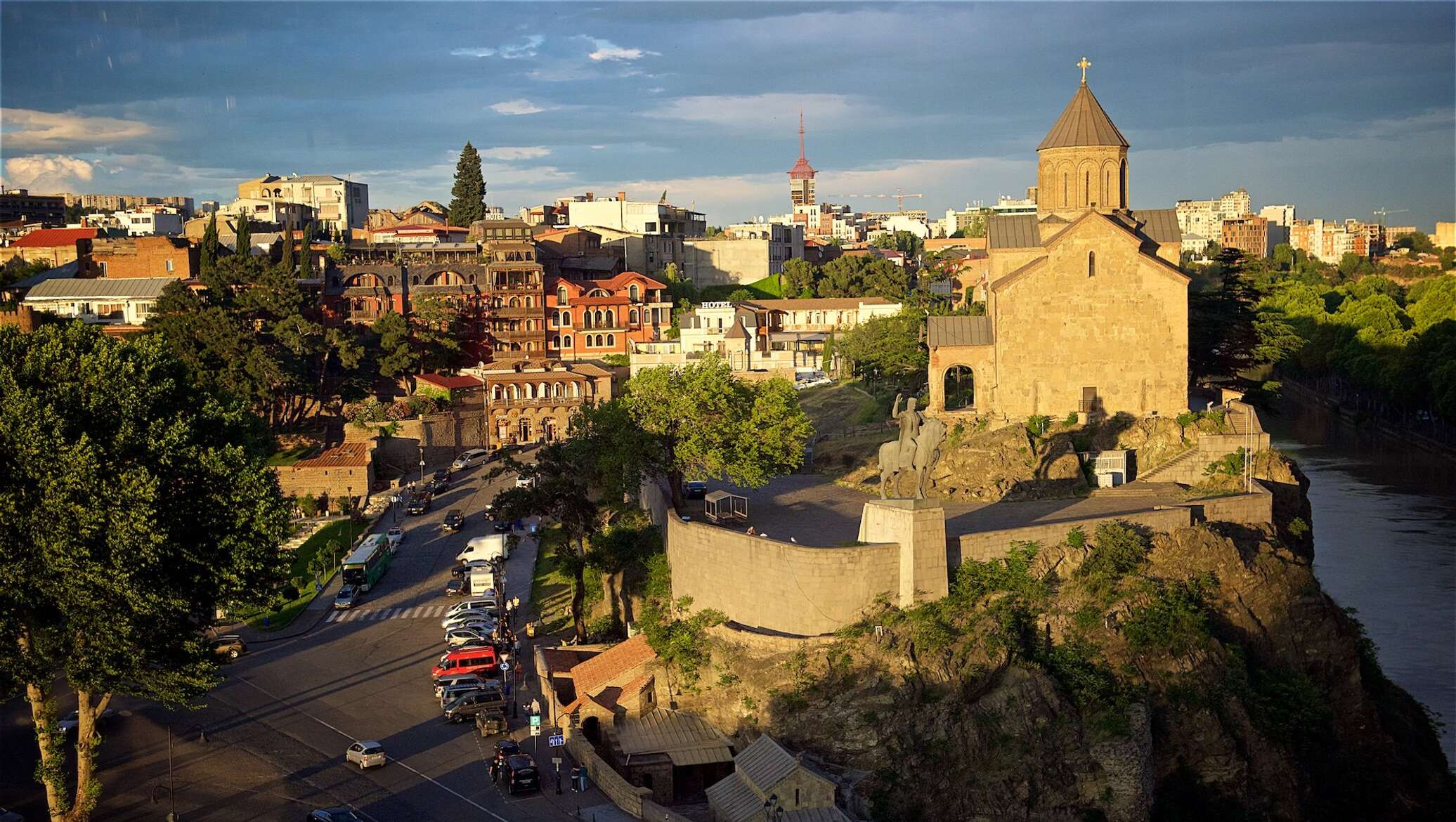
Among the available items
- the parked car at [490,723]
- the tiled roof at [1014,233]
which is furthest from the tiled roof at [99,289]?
the parked car at [490,723]

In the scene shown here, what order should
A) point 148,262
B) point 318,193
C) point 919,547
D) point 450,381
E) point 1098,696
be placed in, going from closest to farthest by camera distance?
point 1098,696 → point 919,547 → point 450,381 → point 148,262 → point 318,193

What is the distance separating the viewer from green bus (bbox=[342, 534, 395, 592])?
140 feet

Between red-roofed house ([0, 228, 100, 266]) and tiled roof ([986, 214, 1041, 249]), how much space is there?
59.6 m

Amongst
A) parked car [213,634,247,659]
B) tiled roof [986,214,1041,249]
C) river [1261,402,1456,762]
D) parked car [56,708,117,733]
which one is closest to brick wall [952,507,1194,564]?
river [1261,402,1456,762]

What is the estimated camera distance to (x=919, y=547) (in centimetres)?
2792

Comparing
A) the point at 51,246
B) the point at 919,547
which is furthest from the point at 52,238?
the point at 919,547

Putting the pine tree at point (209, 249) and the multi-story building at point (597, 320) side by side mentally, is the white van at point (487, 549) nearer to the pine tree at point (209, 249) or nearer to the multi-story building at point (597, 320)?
the pine tree at point (209, 249)

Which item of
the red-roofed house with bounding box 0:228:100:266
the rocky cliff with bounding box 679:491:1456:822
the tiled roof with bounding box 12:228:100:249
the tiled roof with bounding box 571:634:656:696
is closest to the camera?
the rocky cliff with bounding box 679:491:1456:822

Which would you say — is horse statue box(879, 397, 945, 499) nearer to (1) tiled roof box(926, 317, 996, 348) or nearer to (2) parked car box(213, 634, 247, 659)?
(1) tiled roof box(926, 317, 996, 348)

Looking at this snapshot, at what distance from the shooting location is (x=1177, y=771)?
27.6 metres

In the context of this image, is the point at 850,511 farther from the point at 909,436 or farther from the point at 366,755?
the point at 366,755

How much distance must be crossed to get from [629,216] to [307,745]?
3085 inches

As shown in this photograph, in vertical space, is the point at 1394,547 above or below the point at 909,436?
below

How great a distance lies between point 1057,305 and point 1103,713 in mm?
16511
